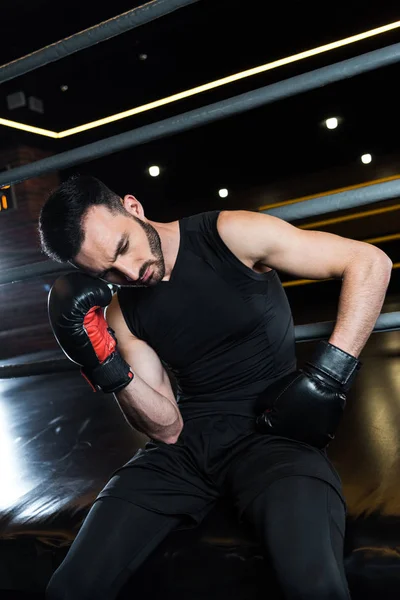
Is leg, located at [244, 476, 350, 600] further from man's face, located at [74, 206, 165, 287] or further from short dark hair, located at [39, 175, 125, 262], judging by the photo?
short dark hair, located at [39, 175, 125, 262]

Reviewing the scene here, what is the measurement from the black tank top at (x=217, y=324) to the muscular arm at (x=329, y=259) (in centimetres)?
5

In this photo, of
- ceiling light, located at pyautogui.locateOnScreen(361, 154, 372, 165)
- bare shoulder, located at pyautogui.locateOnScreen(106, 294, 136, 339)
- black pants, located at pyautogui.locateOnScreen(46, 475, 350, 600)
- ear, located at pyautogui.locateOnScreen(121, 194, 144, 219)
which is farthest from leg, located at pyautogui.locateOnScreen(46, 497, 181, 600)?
ceiling light, located at pyautogui.locateOnScreen(361, 154, 372, 165)

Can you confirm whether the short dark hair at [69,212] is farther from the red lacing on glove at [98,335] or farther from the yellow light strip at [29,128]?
the yellow light strip at [29,128]

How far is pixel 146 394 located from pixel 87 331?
0.77 ft

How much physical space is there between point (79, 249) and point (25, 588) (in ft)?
2.58

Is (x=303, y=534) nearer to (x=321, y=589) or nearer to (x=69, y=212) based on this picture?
(x=321, y=589)

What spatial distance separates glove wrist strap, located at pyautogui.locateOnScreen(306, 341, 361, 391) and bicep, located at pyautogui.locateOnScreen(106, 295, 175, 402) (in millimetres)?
450

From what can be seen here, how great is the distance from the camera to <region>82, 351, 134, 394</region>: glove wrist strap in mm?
1224

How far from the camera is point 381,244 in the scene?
260 inches

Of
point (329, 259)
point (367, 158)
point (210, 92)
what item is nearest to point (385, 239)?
point (367, 158)

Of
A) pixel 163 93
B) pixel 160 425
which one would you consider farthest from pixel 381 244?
pixel 160 425

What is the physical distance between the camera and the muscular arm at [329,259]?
117 centimetres

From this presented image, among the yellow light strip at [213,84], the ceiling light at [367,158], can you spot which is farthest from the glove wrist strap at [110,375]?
the ceiling light at [367,158]

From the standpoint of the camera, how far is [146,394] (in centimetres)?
132
